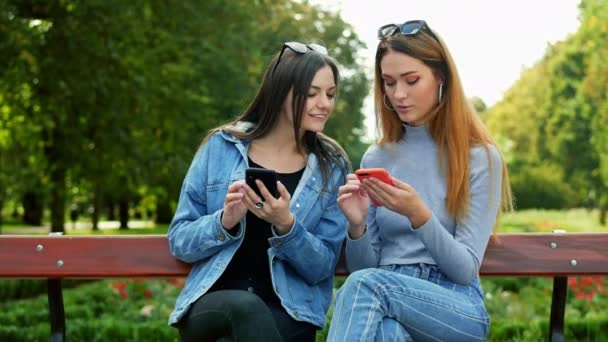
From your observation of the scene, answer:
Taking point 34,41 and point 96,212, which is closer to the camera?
point 34,41

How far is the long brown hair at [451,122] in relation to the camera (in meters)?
3.54

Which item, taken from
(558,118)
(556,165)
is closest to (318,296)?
(558,118)

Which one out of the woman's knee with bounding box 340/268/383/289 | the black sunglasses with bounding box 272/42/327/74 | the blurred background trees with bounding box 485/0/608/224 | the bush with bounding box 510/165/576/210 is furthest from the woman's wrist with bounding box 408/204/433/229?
the bush with bounding box 510/165/576/210

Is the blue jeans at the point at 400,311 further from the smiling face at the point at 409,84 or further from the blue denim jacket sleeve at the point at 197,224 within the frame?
the smiling face at the point at 409,84

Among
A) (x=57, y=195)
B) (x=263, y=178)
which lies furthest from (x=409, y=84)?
(x=57, y=195)

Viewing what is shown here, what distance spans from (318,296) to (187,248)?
56 cm

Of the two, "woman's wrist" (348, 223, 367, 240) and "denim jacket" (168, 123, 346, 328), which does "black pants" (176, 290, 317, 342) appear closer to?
"denim jacket" (168, 123, 346, 328)

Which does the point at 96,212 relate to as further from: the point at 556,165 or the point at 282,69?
the point at 282,69

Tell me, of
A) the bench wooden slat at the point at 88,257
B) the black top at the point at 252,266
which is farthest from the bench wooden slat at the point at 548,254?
the bench wooden slat at the point at 88,257

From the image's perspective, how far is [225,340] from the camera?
3.42 m

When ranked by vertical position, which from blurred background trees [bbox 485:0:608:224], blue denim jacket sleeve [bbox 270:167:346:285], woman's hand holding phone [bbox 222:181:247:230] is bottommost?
blurred background trees [bbox 485:0:608:224]

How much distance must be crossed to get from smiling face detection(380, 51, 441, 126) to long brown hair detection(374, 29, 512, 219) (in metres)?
0.03

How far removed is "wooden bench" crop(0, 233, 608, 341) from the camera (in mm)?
3883

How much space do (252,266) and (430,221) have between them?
0.79 metres
